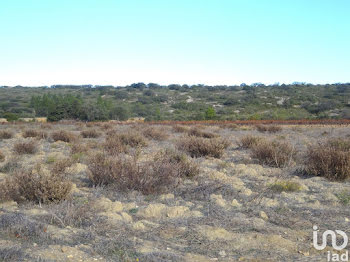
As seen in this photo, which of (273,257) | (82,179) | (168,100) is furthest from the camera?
(168,100)

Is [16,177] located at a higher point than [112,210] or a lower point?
higher

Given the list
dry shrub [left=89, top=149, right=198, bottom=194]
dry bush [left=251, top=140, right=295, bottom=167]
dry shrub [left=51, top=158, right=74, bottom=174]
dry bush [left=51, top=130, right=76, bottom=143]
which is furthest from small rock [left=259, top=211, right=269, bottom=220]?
dry bush [left=51, top=130, right=76, bottom=143]

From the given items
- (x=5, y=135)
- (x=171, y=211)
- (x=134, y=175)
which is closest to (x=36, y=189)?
(x=134, y=175)

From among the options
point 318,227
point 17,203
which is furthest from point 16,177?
point 318,227

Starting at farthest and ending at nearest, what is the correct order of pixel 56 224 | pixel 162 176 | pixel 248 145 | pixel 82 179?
1. pixel 248 145
2. pixel 82 179
3. pixel 162 176
4. pixel 56 224

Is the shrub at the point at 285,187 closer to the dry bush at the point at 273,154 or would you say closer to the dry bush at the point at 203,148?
the dry bush at the point at 273,154

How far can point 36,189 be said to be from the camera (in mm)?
5480

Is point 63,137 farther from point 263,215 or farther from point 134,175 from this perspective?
point 263,215

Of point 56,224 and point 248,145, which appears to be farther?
point 248,145

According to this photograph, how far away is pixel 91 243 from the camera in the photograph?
13.3 ft

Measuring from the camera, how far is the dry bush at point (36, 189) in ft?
17.9

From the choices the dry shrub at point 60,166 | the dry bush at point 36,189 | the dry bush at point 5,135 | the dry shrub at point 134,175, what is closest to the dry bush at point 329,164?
the dry shrub at point 134,175

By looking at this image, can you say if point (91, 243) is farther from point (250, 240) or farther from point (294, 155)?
point (294, 155)

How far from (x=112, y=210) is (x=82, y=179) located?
91.9 inches
